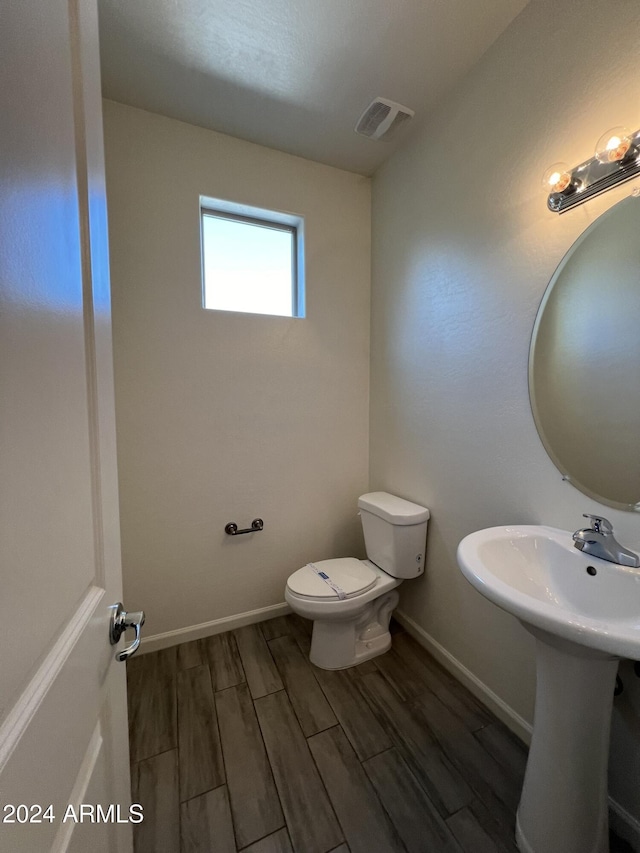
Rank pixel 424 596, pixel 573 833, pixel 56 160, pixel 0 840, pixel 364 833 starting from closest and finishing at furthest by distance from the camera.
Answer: pixel 0 840 < pixel 56 160 < pixel 573 833 < pixel 364 833 < pixel 424 596

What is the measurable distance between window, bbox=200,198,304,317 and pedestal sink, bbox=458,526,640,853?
1652 mm

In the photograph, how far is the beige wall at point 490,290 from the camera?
3.29 feet

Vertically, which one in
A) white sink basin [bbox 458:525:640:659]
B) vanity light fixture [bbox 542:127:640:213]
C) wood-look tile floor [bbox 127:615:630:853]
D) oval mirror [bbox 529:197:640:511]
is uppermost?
vanity light fixture [bbox 542:127:640:213]

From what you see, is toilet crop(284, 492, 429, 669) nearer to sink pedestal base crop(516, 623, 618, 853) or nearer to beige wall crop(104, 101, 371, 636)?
beige wall crop(104, 101, 371, 636)

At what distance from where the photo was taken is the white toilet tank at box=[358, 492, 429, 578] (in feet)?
5.42

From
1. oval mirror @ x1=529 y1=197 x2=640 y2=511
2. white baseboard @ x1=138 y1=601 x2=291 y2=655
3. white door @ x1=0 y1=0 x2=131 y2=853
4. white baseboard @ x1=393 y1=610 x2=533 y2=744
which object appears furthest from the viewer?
white baseboard @ x1=138 y1=601 x2=291 y2=655

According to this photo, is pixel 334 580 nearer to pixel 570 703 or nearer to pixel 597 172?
pixel 570 703

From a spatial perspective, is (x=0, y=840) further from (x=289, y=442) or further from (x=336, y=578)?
(x=289, y=442)

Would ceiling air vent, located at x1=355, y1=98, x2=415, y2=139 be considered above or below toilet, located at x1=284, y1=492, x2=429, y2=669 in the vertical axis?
above

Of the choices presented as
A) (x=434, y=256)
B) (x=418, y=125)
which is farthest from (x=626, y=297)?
(x=418, y=125)

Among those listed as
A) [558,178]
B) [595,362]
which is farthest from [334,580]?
[558,178]

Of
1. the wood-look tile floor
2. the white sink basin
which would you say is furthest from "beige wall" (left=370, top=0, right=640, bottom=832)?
the wood-look tile floor

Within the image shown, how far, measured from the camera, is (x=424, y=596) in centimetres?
176

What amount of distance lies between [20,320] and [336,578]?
1604mm
